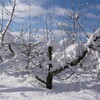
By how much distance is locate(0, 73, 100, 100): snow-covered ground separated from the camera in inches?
176

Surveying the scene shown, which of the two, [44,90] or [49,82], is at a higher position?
[49,82]

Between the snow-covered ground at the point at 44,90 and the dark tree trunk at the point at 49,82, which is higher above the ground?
the dark tree trunk at the point at 49,82

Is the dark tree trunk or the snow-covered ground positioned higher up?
the dark tree trunk

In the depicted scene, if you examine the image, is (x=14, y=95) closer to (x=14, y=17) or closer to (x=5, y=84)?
(x=5, y=84)

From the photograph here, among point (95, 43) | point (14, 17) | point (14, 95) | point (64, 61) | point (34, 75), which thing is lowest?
point (14, 95)

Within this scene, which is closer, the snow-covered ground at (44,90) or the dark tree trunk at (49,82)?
the snow-covered ground at (44,90)

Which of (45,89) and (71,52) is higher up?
(71,52)

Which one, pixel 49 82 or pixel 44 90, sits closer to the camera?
pixel 44 90

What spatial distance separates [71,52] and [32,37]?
3775 mm

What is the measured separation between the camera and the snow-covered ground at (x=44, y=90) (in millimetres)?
4469

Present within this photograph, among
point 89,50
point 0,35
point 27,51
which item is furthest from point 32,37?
point 89,50

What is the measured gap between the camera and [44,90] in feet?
15.9

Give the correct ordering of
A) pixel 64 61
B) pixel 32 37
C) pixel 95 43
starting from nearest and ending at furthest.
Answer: pixel 95 43 → pixel 64 61 → pixel 32 37

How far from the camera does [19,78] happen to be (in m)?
5.62
